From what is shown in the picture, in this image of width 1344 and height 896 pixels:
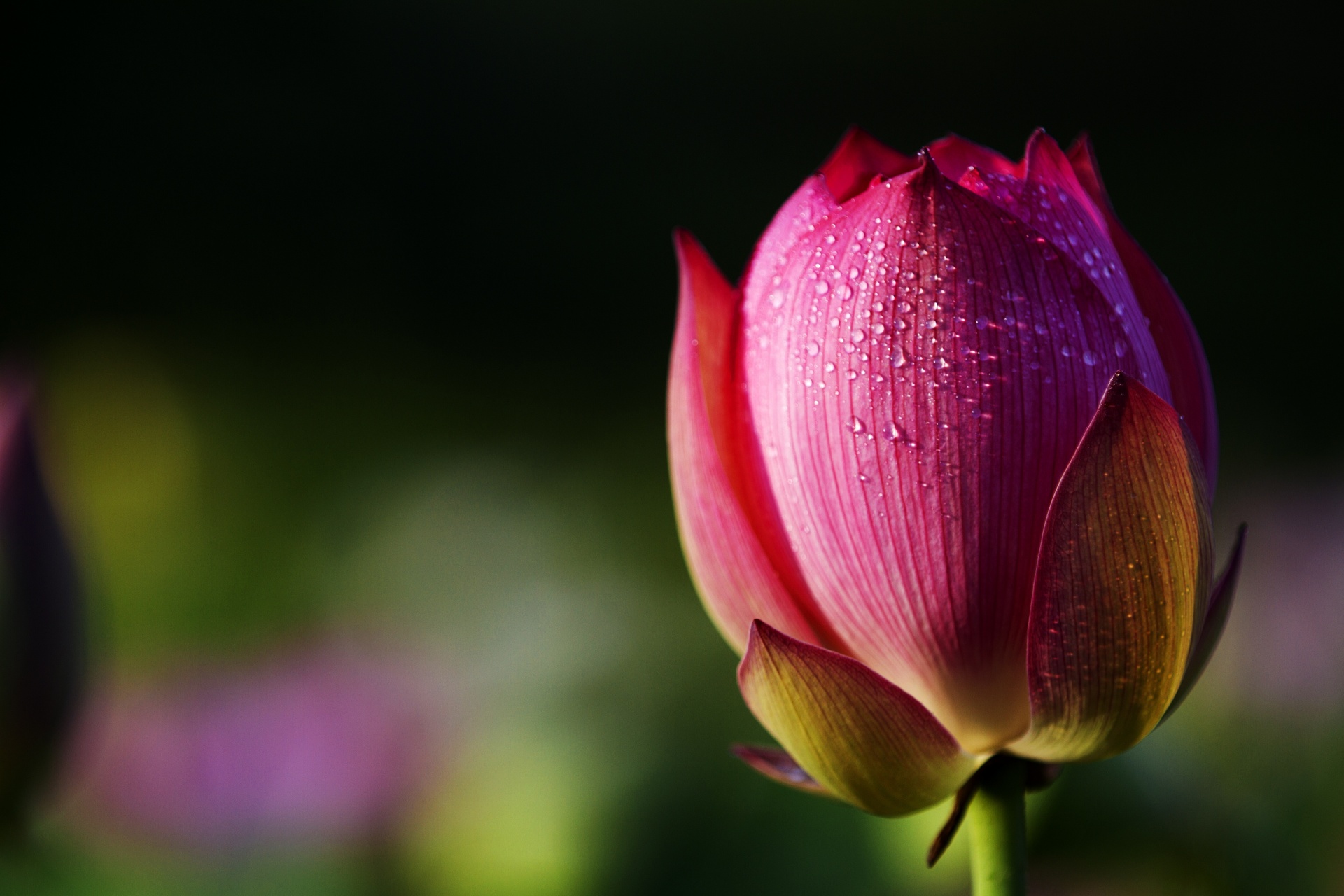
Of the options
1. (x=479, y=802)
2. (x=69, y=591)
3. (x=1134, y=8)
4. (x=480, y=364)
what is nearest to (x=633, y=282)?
(x=480, y=364)

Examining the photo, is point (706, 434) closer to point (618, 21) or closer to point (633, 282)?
point (633, 282)

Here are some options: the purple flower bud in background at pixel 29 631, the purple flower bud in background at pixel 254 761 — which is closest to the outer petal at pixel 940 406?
the purple flower bud in background at pixel 29 631

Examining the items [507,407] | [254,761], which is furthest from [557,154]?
[254,761]

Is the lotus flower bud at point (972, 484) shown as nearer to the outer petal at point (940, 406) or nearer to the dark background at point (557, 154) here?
the outer petal at point (940, 406)

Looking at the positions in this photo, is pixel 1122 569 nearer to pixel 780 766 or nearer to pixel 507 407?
pixel 780 766

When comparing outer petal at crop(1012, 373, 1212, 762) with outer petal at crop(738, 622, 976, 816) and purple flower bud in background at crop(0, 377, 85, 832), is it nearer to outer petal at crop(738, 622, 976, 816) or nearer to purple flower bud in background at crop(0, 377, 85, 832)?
outer petal at crop(738, 622, 976, 816)

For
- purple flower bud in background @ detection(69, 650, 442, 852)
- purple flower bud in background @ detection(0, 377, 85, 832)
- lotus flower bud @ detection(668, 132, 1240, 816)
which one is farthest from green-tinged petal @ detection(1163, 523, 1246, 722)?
purple flower bud in background @ detection(69, 650, 442, 852)
